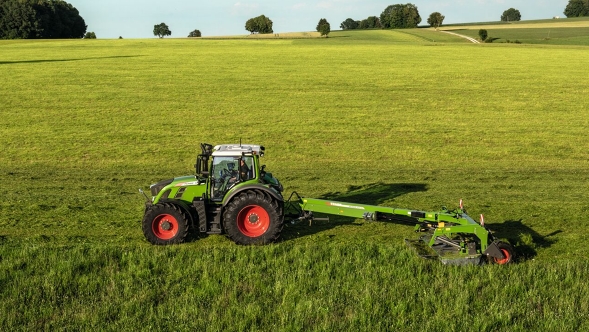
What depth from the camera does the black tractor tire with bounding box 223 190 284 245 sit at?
40.5 feet

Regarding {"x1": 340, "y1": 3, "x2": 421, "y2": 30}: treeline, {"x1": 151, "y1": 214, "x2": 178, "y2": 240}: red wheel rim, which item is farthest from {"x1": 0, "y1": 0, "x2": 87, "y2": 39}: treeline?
{"x1": 151, "y1": 214, "x2": 178, "y2": 240}: red wheel rim

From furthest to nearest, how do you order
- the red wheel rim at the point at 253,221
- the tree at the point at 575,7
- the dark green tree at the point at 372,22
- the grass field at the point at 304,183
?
1. the tree at the point at 575,7
2. the dark green tree at the point at 372,22
3. the red wheel rim at the point at 253,221
4. the grass field at the point at 304,183

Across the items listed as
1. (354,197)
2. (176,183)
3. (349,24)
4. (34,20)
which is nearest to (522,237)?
(354,197)

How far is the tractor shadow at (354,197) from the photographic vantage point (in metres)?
14.1

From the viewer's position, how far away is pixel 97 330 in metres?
8.70

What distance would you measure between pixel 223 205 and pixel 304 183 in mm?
7348

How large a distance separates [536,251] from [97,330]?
8519mm

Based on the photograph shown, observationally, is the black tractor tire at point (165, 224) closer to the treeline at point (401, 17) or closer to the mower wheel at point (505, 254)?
the mower wheel at point (505, 254)

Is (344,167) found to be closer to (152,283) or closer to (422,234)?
(422,234)

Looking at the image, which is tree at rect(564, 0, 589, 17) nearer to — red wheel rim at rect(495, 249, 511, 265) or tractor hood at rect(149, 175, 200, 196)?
red wheel rim at rect(495, 249, 511, 265)

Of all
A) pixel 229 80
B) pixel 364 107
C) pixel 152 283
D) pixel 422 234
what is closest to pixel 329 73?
pixel 229 80

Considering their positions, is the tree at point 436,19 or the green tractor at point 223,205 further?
the tree at point 436,19

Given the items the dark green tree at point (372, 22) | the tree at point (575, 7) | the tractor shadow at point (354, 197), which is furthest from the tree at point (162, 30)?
the tractor shadow at point (354, 197)

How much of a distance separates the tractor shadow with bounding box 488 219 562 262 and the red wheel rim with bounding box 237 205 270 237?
4.86 meters
